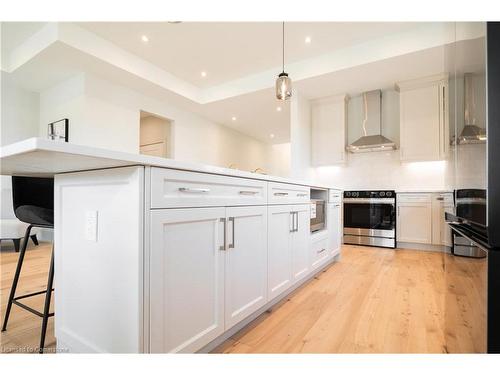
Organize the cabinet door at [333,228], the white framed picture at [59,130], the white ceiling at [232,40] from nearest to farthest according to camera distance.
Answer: the cabinet door at [333,228]
the white ceiling at [232,40]
the white framed picture at [59,130]

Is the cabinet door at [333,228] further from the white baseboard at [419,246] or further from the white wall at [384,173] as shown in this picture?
the white wall at [384,173]

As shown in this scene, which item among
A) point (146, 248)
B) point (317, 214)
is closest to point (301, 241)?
point (317, 214)

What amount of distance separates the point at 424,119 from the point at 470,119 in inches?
142

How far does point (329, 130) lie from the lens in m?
4.61

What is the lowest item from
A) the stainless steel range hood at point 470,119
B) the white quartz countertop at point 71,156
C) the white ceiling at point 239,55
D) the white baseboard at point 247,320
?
the white baseboard at point 247,320

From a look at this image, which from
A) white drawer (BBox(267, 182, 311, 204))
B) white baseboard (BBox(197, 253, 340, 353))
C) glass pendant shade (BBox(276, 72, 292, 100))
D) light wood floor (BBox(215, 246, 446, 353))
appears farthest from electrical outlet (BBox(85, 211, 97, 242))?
glass pendant shade (BBox(276, 72, 292, 100))

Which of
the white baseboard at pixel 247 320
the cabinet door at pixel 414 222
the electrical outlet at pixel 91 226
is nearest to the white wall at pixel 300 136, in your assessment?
the cabinet door at pixel 414 222

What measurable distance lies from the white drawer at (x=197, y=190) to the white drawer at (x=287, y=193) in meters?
0.19

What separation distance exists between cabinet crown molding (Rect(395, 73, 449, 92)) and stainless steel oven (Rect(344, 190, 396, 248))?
1577 millimetres

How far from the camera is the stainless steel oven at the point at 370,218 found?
3.79 m

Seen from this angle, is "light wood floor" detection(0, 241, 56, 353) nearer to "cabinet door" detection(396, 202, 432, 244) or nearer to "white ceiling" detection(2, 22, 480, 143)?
"white ceiling" detection(2, 22, 480, 143)

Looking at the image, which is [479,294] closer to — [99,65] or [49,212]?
[49,212]

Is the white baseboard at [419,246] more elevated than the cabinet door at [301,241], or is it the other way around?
the cabinet door at [301,241]

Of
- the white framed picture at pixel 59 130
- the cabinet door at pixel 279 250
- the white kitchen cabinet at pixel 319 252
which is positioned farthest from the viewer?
the white framed picture at pixel 59 130
